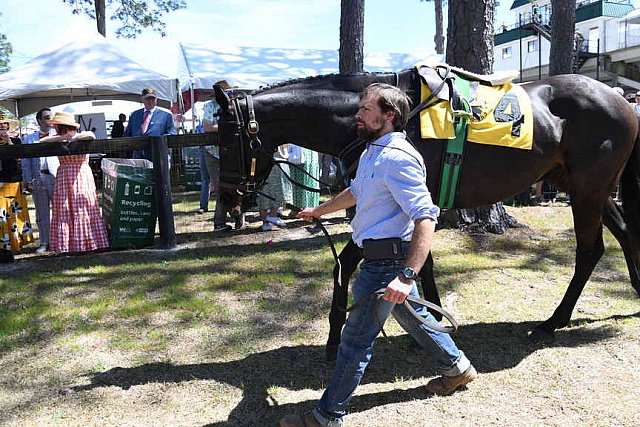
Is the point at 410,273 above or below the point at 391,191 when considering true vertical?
below

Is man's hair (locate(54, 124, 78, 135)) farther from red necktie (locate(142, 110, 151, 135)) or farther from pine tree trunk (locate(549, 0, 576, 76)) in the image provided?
pine tree trunk (locate(549, 0, 576, 76))

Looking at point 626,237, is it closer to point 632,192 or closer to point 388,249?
point 632,192

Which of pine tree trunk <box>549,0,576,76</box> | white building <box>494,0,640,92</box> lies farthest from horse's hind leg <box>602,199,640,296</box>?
white building <box>494,0,640,92</box>

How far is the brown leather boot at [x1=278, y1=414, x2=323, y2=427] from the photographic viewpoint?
2.99 metres

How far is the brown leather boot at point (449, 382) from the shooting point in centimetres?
341

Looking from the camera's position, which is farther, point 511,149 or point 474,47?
point 474,47

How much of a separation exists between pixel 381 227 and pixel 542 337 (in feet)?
6.77

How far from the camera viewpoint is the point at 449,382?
11.2ft

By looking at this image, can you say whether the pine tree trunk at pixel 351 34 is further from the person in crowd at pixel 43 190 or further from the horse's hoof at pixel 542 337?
the horse's hoof at pixel 542 337

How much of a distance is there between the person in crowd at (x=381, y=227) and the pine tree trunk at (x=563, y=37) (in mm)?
11010

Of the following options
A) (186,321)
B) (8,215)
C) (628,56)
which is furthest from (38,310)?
(628,56)

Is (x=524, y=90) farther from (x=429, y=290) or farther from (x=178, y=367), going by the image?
(x=178, y=367)

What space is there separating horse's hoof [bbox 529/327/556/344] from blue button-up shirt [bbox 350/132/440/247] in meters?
1.92

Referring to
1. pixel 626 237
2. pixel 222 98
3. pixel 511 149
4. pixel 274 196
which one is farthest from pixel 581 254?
pixel 274 196
